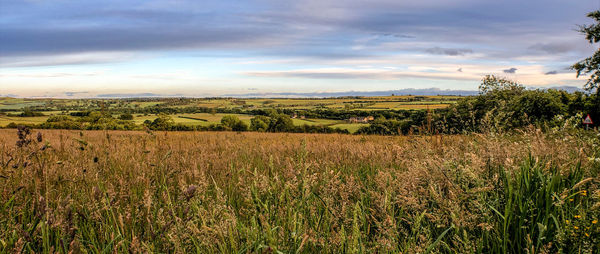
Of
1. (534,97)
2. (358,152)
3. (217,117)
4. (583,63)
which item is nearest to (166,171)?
(358,152)

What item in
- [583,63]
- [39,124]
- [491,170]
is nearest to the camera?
[491,170]

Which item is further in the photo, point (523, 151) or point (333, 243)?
point (523, 151)

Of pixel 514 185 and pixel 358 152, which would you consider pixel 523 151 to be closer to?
pixel 514 185

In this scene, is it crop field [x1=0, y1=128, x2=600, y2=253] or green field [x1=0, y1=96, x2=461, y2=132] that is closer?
crop field [x1=0, y1=128, x2=600, y2=253]

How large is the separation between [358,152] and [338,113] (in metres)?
57.0

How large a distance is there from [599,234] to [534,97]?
3374 cm

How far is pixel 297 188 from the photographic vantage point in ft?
7.81

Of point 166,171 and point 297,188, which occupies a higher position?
point 297,188

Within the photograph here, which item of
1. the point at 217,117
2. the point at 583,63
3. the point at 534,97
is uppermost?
the point at 583,63

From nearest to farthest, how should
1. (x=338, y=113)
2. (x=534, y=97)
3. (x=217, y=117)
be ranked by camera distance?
1. (x=534, y=97)
2. (x=217, y=117)
3. (x=338, y=113)

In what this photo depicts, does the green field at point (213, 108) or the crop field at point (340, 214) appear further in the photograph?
the green field at point (213, 108)

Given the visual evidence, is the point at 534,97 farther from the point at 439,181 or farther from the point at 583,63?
the point at 439,181

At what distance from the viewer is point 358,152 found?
6.09m

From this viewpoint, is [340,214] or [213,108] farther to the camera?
[213,108]
